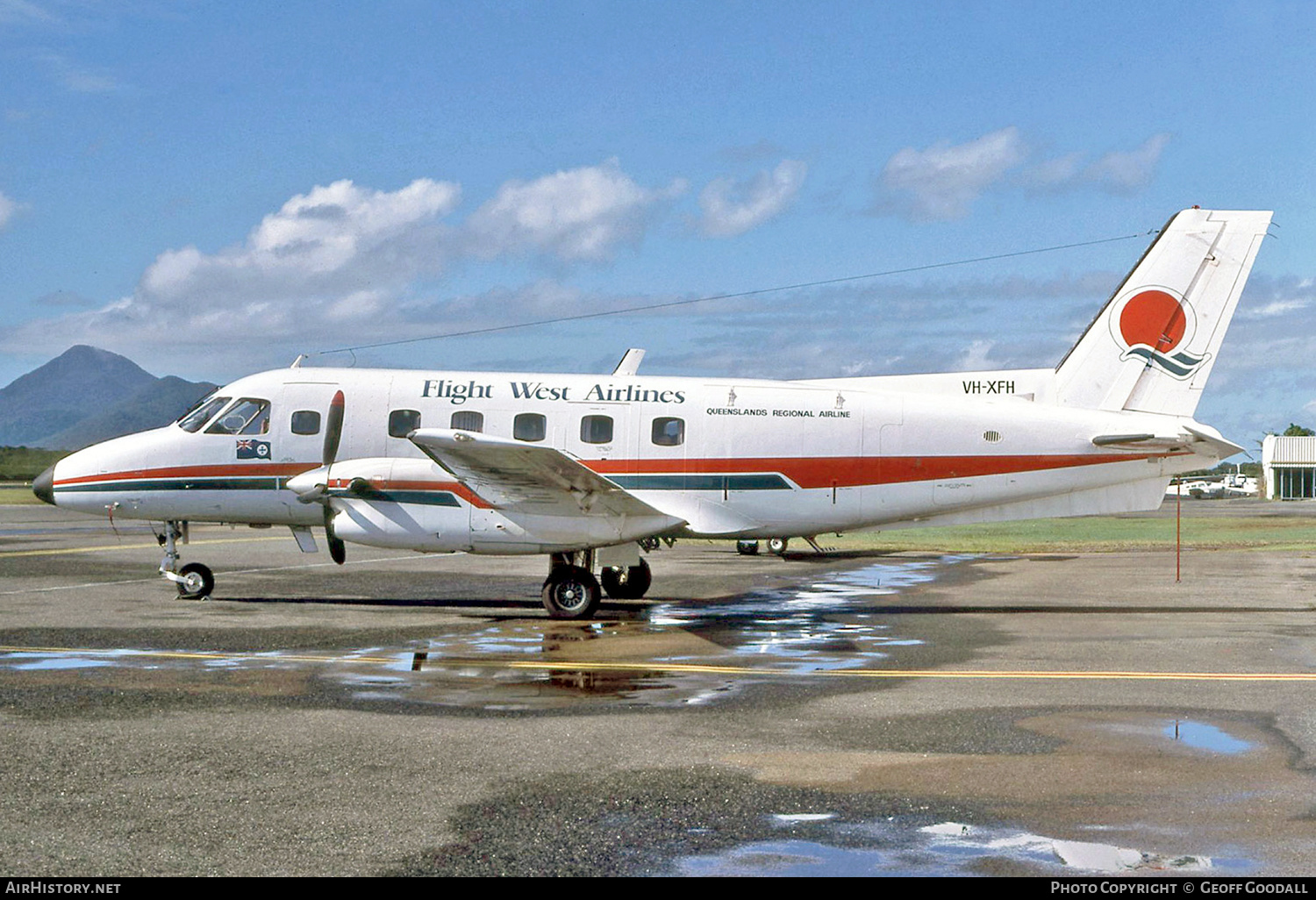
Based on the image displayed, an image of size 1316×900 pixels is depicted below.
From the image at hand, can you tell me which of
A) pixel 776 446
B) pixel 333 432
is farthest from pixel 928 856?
pixel 333 432

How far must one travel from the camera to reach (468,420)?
1995 cm

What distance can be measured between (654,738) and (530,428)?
10412 millimetres

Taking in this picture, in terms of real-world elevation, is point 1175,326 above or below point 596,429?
above

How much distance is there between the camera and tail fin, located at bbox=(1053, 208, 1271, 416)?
2016cm

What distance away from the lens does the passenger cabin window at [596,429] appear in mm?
19906

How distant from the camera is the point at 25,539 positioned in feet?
123

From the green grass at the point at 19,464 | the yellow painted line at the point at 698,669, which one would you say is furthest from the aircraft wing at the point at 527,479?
the green grass at the point at 19,464

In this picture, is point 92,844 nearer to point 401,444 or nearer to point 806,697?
point 806,697

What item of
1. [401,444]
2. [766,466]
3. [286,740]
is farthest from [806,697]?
[401,444]

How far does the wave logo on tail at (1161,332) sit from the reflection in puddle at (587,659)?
6110mm

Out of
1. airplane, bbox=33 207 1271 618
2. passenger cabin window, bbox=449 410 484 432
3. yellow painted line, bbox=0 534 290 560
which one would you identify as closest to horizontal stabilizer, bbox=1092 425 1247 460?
airplane, bbox=33 207 1271 618

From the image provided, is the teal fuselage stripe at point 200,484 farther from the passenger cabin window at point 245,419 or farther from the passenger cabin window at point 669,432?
the passenger cabin window at point 669,432

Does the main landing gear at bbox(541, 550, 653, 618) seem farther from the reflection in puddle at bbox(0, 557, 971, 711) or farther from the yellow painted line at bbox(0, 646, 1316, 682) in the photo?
the yellow painted line at bbox(0, 646, 1316, 682)

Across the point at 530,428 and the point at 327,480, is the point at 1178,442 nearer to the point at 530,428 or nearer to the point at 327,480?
the point at 530,428
